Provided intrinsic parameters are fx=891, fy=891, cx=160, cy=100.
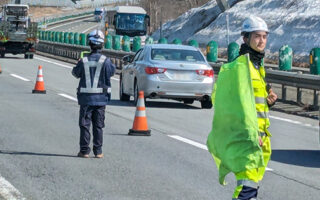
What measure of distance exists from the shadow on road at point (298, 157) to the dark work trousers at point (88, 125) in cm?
234

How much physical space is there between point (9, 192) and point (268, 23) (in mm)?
51765

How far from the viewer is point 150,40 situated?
1700 inches

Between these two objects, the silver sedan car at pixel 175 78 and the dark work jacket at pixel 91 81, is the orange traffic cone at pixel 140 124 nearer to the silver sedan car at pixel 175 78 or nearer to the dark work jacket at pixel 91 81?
the dark work jacket at pixel 91 81

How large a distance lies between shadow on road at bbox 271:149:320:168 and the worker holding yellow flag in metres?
5.34

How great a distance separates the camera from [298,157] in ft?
39.3

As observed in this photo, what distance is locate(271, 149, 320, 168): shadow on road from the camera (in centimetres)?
1144

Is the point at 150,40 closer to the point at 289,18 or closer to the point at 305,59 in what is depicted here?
the point at 305,59

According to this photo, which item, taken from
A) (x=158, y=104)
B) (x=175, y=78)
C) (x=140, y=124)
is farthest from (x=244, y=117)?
(x=158, y=104)

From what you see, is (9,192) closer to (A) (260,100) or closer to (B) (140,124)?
(A) (260,100)

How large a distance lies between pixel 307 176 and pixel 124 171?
211 cm

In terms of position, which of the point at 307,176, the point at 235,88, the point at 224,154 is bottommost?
the point at 307,176

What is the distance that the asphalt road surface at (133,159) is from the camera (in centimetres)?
893

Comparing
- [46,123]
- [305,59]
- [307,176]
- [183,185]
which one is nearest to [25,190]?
[183,185]

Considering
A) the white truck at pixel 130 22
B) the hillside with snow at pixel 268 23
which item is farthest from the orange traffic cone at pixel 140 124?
the white truck at pixel 130 22
